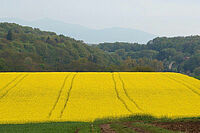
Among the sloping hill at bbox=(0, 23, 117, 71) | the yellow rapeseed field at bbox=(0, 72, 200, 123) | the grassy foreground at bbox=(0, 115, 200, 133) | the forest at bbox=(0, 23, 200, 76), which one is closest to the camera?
the grassy foreground at bbox=(0, 115, 200, 133)

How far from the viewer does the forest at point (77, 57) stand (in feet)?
262

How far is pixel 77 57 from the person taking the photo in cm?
11375

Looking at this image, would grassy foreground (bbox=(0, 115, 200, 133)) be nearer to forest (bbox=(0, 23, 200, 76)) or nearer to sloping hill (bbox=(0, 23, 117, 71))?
forest (bbox=(0, 23, 200, 76))

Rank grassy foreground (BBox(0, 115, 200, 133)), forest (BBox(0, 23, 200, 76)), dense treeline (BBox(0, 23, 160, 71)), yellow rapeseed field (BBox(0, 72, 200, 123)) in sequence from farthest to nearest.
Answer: forest (BBox(0, 23, 200, 76)) < dense treeline (BBox(0, 23, 160, 71)) < yellow rapeseed field (BBox(0, 72, 200, 123)) < grassy foreground (BBox(0, 115, 200, 133))

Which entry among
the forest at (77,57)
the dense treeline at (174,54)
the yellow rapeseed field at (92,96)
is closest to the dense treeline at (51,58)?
the forest at (77,57)

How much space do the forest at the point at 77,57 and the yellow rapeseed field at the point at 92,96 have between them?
33209mm

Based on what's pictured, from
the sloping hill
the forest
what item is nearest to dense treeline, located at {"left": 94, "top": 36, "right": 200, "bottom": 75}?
the forest

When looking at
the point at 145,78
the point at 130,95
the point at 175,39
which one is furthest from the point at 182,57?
the point at 130,95

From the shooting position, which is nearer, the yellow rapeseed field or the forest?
the yellow rapeseed field

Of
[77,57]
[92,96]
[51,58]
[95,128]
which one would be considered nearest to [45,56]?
[51,58]

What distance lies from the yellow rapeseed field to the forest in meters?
33.2

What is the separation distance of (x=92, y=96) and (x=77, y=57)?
8657 centimetres

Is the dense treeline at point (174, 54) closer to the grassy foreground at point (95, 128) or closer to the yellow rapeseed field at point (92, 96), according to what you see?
the yellow rapeseed field at point (92, 96)

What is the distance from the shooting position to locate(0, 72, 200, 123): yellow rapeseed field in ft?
71.8
